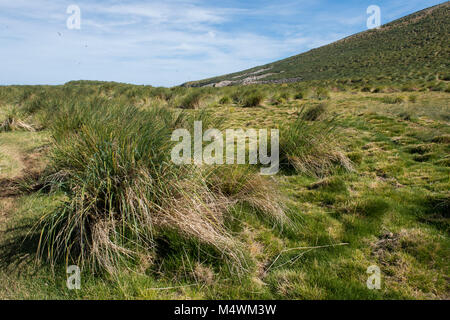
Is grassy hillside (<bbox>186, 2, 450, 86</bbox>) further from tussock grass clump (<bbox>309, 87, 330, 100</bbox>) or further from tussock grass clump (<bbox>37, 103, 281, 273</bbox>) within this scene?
tussock grass clump (<bbox>37, 103, 281, 273</bbox>)

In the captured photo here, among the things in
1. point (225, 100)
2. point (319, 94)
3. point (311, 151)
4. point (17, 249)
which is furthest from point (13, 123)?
point (319, 94)

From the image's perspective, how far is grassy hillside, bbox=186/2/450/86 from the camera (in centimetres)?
2428

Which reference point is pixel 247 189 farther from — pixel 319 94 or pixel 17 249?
pixel 319 94

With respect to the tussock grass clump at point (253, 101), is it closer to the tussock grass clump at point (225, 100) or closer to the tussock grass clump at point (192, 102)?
the tussock grass clump at point (225, 100)

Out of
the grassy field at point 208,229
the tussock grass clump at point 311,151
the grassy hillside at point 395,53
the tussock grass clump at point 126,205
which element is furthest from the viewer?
the grassy hillside at point 395,53

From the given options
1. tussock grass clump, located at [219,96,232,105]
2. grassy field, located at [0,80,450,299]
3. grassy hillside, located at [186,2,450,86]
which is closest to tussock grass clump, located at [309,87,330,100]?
tussock grass clump, located at [219,96,232,105]

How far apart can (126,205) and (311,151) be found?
2699 mm

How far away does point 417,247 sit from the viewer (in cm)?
190

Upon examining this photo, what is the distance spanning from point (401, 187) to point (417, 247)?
4.12 feet

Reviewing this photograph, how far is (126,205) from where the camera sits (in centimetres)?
201

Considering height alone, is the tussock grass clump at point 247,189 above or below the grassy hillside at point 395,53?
below

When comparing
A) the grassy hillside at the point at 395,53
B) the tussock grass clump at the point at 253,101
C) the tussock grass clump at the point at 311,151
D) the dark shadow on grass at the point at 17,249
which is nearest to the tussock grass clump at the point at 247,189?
the tussock grass clump at the point at 311,151

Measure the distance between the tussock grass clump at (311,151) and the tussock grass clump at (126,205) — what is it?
137cm

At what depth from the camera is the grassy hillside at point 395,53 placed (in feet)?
79.7
